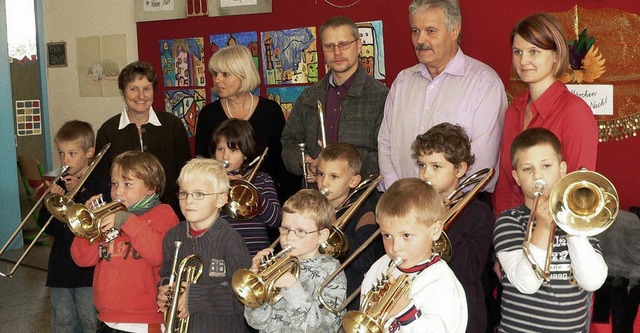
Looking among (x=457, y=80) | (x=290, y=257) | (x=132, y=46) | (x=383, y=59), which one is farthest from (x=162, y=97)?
(x=290, y=257)

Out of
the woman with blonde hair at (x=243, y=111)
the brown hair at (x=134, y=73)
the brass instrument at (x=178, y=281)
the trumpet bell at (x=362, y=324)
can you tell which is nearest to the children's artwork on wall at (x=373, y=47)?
the woman with blonde hair at (x=243, y=111)

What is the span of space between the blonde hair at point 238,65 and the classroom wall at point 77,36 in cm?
247

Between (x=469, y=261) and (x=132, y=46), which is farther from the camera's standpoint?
(x=132, y=46)

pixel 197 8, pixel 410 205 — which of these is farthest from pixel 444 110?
pixel 197 8

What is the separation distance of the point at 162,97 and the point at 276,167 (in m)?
2.29

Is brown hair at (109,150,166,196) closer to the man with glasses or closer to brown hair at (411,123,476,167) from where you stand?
the man with glasses

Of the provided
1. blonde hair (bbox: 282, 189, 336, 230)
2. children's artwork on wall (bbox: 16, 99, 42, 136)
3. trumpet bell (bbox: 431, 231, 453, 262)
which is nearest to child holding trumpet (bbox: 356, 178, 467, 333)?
trumpet bell (bbox: 431, 231, 453, 262)

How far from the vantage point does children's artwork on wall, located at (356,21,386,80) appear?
16.5 ft

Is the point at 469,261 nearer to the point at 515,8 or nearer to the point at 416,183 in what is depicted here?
the point at 416,183

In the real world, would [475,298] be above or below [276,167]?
below

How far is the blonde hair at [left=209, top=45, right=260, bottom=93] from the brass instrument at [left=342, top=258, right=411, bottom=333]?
2086mm

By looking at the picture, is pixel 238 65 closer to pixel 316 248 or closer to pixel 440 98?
pixel 440 98

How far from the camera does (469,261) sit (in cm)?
302

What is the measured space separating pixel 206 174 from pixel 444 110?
117 centimetres
